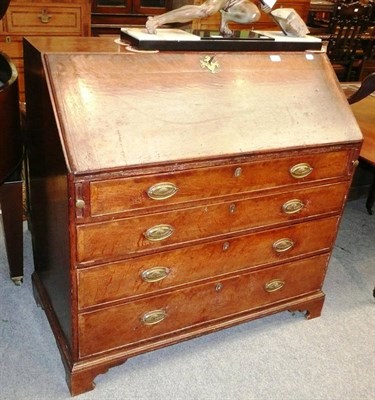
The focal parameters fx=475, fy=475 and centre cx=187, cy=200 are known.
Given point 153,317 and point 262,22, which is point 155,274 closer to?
point 153,317

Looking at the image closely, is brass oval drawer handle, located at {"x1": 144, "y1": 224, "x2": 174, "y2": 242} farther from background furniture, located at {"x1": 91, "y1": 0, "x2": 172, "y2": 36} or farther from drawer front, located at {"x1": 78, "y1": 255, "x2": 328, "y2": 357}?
background furniture, located at {"x1": 91, "y1": 0, "x2": 172, "y2": 36}

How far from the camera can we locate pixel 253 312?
2010 mm

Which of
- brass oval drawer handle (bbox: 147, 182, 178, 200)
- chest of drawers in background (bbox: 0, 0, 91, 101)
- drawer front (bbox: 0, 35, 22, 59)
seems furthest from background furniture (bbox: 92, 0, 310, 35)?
brass oval drawer handle (bbox: 147, 182, 178, 200)

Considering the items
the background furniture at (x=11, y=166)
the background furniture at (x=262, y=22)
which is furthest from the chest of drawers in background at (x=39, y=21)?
the background furniture at (x=11, y=166)

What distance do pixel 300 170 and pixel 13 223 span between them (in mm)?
1244

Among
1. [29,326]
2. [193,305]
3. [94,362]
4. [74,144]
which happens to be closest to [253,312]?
[193,305]

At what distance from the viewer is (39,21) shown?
11.3ft

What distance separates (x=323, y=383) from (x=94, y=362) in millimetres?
893

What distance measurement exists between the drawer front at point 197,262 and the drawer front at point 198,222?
1.8 inches

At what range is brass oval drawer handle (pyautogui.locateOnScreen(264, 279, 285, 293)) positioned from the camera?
6.46ft

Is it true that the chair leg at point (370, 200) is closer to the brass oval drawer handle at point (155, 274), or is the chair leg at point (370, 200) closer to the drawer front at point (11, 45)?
the brass oval drawer handle at point (155, 274)

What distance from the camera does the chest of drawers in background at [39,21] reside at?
3.38 metres

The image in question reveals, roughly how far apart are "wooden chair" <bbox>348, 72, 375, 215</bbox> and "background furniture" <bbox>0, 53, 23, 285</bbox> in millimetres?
1438

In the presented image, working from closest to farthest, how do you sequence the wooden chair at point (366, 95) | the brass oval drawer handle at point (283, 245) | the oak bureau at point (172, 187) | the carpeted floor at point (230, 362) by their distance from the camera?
1. the oak bureau at point (172, 187)
2. the carpeted floor at point (230, 362)
3. the brass oval drawer handle at point (283, 245)
4. the wooden chair at point (366, 95)
